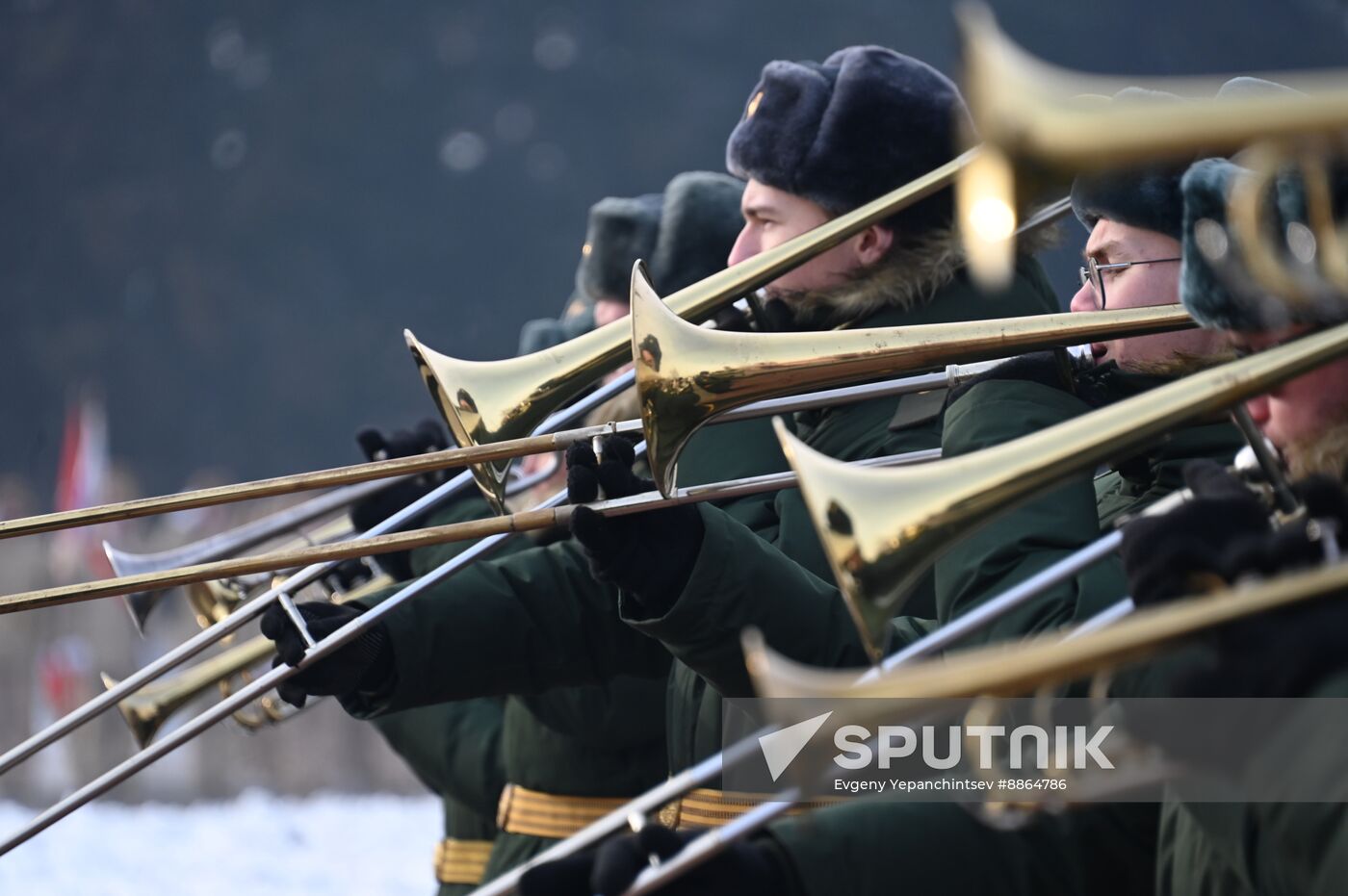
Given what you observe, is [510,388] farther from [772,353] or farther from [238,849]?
[238,849]

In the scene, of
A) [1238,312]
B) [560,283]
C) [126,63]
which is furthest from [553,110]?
[1238,312]

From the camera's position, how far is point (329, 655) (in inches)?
124

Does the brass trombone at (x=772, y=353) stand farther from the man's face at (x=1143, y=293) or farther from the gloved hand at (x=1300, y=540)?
the gloved hand at (x=1300, y=540)

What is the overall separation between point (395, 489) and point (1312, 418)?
2.49m

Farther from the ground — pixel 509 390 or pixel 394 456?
pixel 509 390

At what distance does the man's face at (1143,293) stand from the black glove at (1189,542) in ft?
2.54

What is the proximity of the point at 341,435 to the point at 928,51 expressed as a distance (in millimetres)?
7914

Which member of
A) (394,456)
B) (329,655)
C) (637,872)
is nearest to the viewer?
(637,872)

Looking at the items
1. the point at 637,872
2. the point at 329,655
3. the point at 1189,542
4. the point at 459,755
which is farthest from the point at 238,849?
the point at 1189,542

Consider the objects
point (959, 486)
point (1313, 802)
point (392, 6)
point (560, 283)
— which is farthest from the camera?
point (392, 6)

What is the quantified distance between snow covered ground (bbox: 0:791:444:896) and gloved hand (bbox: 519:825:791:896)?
4692 mm

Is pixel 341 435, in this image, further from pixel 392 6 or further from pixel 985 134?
pixel 985 134

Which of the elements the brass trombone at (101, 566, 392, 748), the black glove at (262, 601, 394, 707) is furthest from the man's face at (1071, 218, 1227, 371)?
the brass trombone at (101, 566, 392, 748)

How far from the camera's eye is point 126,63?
23219 mm
